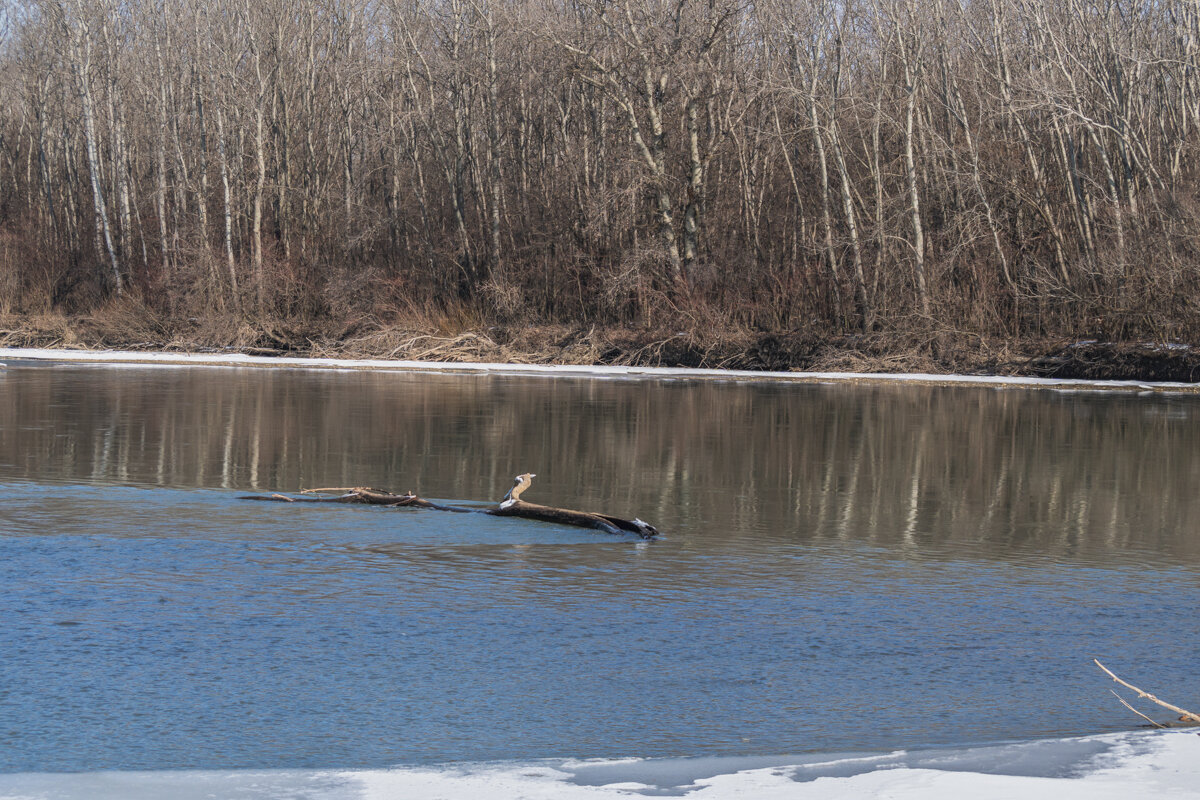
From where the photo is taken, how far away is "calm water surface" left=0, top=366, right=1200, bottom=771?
5.20m

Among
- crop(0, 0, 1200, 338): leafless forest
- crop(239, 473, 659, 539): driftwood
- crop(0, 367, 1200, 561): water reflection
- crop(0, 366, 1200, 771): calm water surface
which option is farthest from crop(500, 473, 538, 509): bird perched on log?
crop(0, 0, 1200, 338): leafless forest

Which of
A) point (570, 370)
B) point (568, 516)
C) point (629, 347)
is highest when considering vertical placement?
point (629, 347)

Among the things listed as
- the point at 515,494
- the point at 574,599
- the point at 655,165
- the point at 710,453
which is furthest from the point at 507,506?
the point at 655,165

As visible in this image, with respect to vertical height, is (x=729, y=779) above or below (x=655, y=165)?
below

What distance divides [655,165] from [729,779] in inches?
1198

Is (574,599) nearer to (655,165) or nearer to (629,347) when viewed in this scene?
(629,347)

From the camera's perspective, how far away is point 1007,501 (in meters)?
11.0

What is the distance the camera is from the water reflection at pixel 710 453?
9.95 metres

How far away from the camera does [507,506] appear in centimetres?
948

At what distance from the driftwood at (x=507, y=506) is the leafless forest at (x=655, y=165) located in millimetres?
20316

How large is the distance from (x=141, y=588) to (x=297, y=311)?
103 feet

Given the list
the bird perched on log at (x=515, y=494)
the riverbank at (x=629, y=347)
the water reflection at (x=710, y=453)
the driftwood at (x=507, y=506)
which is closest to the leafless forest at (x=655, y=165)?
the riverbank at (x=629, y=347)

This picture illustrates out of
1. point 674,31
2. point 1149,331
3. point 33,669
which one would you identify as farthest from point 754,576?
point 674,31

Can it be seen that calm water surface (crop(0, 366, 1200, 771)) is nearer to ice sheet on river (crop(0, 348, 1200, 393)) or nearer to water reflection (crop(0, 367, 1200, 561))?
water reflection (crop(0, 367, 1200, 561))
